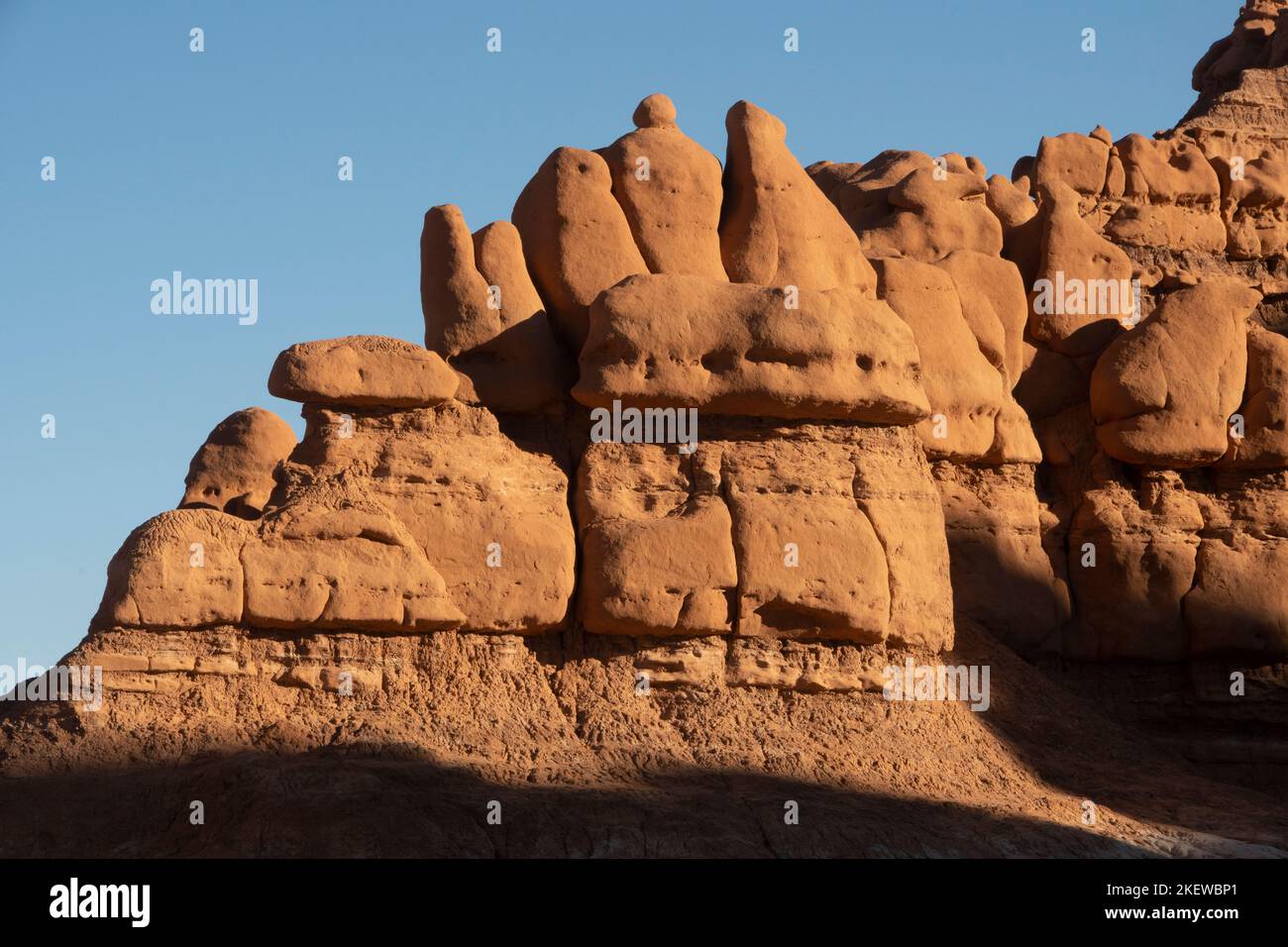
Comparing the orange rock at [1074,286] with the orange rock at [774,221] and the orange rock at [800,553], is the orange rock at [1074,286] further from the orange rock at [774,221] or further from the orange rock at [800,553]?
the orange rock at [800,553]

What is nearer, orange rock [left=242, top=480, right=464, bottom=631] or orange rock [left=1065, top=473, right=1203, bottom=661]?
orange rock [left=242, top=480, right=464, bottom=631]

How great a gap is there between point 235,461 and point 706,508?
6.48 meters

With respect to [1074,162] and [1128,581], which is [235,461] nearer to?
[1128,581]

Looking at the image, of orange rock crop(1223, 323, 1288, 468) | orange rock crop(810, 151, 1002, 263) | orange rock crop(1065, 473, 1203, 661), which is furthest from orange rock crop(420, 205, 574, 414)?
orange rock crop(1223, 323, 1288, 468)

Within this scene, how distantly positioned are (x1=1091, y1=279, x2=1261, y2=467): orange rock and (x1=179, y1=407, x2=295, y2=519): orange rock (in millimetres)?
9241

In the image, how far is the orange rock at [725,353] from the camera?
693 inches

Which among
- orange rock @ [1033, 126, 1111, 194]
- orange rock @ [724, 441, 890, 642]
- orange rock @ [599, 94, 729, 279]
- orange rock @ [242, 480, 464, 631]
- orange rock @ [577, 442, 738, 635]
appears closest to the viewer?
orange rock @ [242, 480, 464, 631]

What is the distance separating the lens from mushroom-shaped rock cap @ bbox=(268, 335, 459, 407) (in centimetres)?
1705

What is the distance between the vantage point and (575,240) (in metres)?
19.0

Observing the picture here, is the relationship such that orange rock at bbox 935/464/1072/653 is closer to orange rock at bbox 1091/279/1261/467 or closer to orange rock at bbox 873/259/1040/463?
orange rock at bbox 873/259/1040/463

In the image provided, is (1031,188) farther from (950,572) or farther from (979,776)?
(979,776)

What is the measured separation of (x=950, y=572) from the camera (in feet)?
68.2

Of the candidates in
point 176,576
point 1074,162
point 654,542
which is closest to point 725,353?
point 654,542

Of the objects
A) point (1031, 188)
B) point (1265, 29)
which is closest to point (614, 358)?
point (1031, 188)
